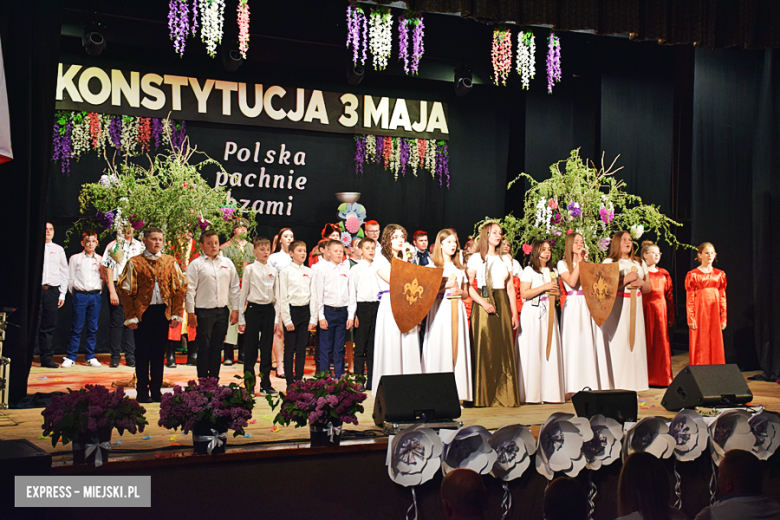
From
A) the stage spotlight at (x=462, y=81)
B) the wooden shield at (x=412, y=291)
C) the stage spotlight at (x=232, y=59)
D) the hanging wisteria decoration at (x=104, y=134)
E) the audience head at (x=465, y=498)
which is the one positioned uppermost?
the stage spotlight at (x=462, y=81)

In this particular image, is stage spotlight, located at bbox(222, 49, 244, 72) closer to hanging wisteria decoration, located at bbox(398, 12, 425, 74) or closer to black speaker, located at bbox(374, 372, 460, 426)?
hanging wisteria decoration, located at bbox(398, 12, 425, 74)

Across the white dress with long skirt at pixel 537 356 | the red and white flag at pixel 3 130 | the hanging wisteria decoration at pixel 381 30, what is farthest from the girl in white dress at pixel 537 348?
the red and white flag at pixel 3 130

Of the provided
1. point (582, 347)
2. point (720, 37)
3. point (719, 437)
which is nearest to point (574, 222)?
point (582, 347)

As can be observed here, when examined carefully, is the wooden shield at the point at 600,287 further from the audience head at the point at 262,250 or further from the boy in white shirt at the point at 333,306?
the audience head at the point at 262,250

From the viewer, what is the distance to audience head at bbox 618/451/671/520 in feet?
7.38

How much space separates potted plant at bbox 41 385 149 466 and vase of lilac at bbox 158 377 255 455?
0.53ft

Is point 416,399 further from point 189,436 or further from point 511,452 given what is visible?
point 189,436

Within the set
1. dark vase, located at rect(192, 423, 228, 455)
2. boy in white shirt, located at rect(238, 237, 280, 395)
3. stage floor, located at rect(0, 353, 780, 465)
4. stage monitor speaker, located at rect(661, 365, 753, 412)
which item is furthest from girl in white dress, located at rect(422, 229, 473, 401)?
dark vase, located at rect(192, 423, 228, 455)

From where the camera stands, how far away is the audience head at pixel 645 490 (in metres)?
2.25

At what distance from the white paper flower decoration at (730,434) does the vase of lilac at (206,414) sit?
268 centimetres

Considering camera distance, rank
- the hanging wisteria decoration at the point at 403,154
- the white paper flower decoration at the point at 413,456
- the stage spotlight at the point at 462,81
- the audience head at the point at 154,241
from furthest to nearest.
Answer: the hanging wisteria decoration at the point at 403,154 < the stage spotlight at the point at 462,81 < the audience head at the point at 154,241 < the white paper flower decoration at the point at 413,456

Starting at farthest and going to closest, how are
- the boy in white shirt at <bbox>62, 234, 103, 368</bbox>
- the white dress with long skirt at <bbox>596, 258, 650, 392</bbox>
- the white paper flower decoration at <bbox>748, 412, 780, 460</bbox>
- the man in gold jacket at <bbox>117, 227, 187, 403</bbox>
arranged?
the boy in white shirt at <bbox>62, 234, 103, 368</bbox>
the white dress with long skirt at <bbox>596, 258, 650, 392</bbox>
the man in gold jacket at <bbox>117, 227, 187, 403</bbox>
the white paper flower decoration at <bbox>748, 412, 780, 460</bbox>

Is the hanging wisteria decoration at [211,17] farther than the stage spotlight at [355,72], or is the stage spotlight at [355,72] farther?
the stage spotlight at [355,72]

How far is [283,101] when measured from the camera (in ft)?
31.5
